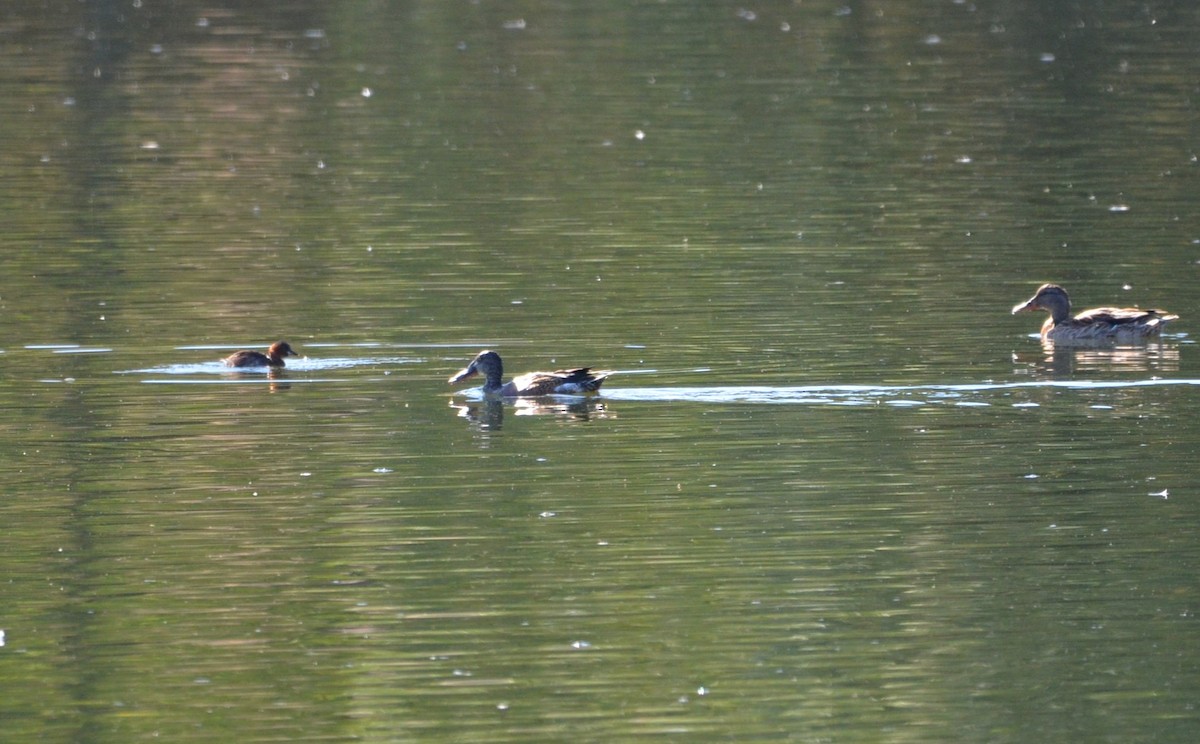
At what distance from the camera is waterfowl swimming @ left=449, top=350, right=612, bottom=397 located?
17.5 meters

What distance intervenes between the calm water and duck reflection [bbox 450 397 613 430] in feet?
0.15

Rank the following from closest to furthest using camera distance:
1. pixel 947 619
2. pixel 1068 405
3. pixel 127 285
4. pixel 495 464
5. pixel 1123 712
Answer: pixel 1123 712
pixel 947 619
pixel 495 464
pixel 1068 405
pixel 127 285

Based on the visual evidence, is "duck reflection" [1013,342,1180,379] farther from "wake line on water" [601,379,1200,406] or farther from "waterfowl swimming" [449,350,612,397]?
"waterfowl swimming" [449,350,612,397]

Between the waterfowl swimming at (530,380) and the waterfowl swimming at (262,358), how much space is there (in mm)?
1578

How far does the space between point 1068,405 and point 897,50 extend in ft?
115

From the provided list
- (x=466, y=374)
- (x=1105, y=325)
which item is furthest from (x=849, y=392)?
(x=1105, y=325)

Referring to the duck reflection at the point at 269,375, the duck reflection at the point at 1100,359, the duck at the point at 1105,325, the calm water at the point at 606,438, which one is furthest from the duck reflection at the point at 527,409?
the duck at the point at 1105,325

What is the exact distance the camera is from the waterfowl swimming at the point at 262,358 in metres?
19.2

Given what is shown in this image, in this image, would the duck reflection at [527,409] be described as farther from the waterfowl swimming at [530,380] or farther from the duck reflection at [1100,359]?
the duck reflection at [1100,359]

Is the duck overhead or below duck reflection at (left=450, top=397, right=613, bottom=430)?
overhead

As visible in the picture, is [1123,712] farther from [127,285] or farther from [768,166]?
[768,166]

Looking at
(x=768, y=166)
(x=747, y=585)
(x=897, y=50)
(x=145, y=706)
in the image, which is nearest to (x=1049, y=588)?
(x=747, y=585)

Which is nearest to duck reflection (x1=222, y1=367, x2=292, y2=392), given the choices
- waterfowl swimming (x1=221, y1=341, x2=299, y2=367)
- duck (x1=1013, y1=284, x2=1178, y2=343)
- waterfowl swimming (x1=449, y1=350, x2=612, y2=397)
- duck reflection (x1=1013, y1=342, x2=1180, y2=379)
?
waterfowl swimming (x1=221, y1=341, x2=299, y2=367)

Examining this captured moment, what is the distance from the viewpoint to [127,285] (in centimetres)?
2402
